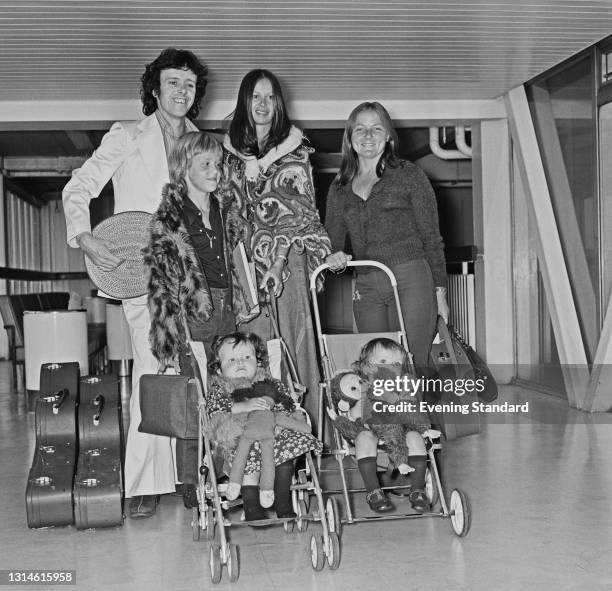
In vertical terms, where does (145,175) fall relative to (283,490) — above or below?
above

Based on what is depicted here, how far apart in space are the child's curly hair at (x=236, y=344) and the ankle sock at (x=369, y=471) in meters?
0.51

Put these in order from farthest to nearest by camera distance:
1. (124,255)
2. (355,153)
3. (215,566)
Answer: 1. (355,153)
2. (124,255)
3. (215,566)

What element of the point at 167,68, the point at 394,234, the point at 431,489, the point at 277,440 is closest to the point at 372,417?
the point at 277,440

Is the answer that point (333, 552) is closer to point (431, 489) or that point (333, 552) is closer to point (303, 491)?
point (303, 491)

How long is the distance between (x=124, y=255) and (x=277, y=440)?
3.48 feet

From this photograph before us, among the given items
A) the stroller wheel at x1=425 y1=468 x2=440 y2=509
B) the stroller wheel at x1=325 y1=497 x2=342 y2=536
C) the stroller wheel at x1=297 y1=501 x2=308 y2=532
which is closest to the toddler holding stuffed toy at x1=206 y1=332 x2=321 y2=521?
the stroller wheel at x1=325 y1=497 x2=342 y2=536

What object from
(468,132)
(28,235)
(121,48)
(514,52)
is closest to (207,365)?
(121,48)

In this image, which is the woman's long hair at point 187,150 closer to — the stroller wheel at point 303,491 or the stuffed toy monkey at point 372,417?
the stuffed toy monkey at point 372,417

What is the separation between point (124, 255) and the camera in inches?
142

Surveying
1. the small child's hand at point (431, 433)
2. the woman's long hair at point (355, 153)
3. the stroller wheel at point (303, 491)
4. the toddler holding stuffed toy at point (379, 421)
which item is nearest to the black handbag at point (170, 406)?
the stroller wheel at point (303, 491)

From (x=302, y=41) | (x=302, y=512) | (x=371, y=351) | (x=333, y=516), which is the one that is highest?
(x=302, y=41)

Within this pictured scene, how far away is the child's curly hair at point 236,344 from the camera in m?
3.26

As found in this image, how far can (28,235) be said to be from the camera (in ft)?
53.3

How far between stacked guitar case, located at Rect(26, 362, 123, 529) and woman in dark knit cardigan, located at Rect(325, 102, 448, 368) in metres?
1.19
